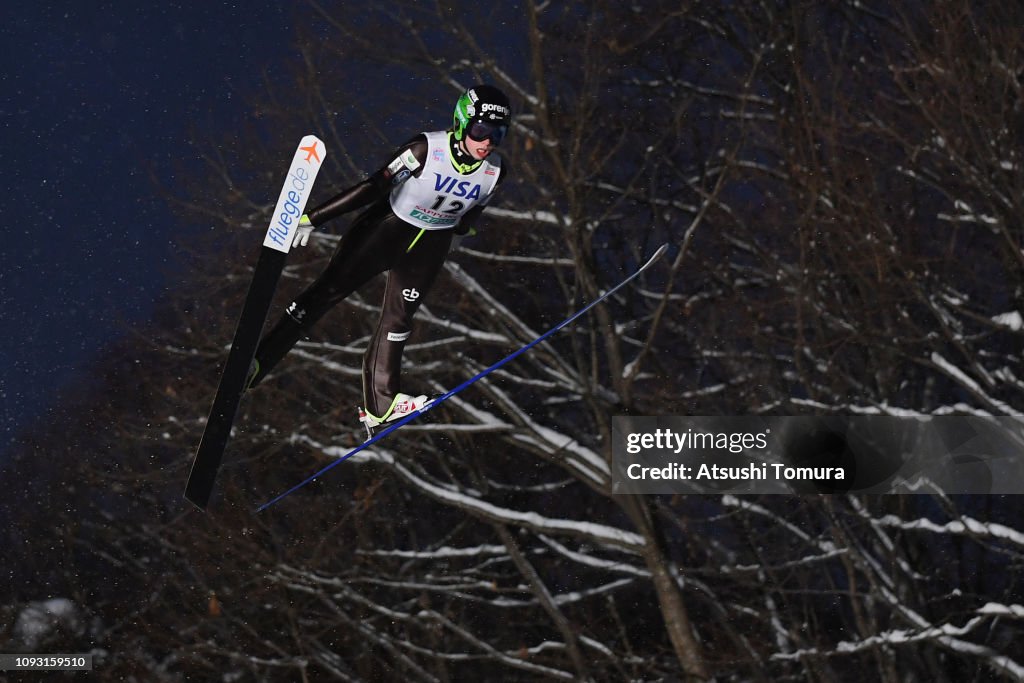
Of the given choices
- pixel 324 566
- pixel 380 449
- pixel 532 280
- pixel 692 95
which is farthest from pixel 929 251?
pixel 324 566

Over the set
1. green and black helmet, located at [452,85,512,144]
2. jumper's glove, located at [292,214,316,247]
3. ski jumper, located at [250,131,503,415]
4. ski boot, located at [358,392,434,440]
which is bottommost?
ski boot, located at [358,392,434,440]

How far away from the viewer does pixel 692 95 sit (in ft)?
50.7

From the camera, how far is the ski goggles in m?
5.55

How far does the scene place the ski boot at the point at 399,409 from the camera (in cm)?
641

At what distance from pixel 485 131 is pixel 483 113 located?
3.8 inches

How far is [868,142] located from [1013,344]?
2.79 m

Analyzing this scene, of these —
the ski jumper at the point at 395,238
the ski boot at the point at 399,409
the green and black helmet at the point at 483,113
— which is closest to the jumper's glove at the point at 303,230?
the ski jumper at the point at 395,238

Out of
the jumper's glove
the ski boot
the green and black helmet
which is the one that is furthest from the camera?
the ski boot

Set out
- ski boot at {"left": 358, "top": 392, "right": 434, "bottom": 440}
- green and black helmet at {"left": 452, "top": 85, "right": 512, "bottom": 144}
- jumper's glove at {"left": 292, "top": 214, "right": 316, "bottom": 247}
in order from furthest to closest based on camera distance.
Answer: ski boot at {"left": 358, "top": 392, "right": 434, "bottom": 440}
jumper's glove at {"left": 292, "top": 214, "right": 316, "bottom": 247}
green and black helmet at {"left": 452, "top": 85, "right": 512, "bottom": 144}

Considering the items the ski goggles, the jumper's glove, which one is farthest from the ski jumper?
the ski goggles

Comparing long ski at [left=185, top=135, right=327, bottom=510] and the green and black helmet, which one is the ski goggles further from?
long ski at [left=185, top=135, right=327, bottom=510]

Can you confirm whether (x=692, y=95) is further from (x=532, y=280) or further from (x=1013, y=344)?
(x=1013, y=344)

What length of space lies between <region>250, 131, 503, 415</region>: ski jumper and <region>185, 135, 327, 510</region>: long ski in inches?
5.0

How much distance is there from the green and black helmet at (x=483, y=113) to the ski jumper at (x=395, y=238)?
0.16 m
